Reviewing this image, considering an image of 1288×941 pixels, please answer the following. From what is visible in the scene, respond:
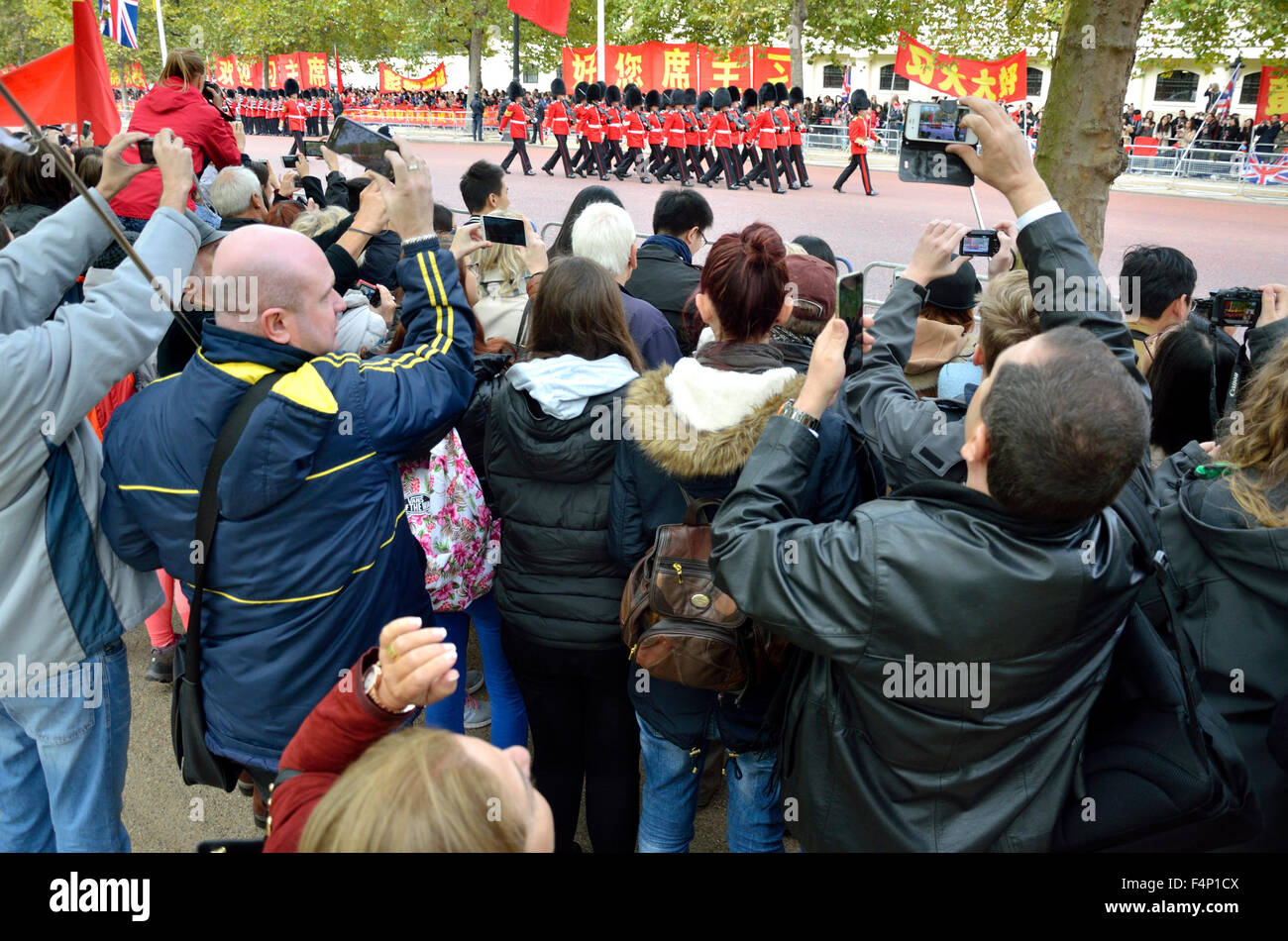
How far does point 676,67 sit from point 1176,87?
18.6 meters

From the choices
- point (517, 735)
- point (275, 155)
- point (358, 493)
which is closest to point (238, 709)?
point (358, 493)

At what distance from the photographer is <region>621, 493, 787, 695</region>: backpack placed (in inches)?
76.5

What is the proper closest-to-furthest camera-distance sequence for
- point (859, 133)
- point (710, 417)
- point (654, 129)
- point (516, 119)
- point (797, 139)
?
point (710, 417) → point (859, 133) → point (797, 139) → point (654, 129) → point (516, 119)

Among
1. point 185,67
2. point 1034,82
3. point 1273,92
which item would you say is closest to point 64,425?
point 185,67

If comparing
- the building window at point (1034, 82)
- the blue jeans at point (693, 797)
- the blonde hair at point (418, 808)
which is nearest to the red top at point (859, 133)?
the blue jeans at point (693, 797)

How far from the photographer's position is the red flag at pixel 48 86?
4.74 m

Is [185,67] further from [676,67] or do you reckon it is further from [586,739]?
[676,67]

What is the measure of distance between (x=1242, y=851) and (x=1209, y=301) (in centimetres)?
173

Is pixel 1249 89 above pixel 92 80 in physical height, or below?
above

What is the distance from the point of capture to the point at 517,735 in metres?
3.04

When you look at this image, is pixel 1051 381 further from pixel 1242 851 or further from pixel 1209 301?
pixel 1209 301

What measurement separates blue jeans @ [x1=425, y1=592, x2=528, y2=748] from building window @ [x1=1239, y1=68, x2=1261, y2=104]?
36.6 meters

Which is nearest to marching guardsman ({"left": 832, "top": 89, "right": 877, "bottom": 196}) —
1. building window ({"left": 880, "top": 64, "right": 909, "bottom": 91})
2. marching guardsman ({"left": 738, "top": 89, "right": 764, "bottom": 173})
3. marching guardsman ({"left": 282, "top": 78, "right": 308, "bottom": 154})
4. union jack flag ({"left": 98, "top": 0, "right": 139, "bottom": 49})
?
marching guardsman ({"left": 738, "top": 89, "right": 764, "bottom": 173})

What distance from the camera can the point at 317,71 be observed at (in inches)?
1519
